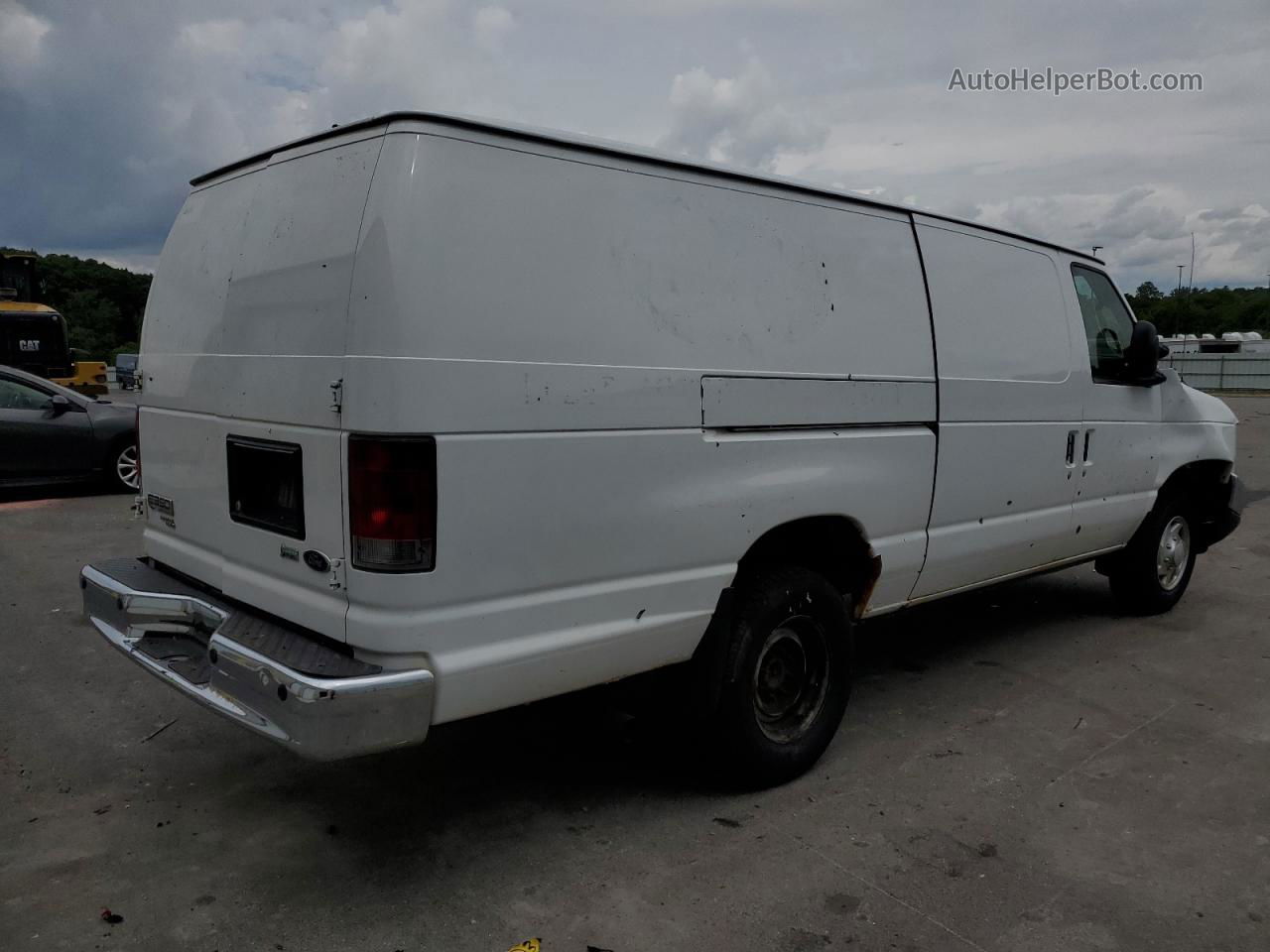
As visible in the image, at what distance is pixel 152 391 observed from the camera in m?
3.93

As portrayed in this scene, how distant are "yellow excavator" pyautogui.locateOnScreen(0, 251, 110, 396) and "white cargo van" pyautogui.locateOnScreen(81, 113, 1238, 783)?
1951 centimetres

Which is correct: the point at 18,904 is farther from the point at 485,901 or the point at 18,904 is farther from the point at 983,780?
the point at 983,780

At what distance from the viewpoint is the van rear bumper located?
8.88ft

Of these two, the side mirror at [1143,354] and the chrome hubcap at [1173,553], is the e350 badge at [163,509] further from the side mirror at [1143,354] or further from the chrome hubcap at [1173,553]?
the chrome hubcap at [1173,553]

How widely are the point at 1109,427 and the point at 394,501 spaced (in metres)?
4.30

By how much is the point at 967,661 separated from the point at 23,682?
4.94 m

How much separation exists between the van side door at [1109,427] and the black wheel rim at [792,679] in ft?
7.26

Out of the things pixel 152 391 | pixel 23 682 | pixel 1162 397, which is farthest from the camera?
pixel 1162 397

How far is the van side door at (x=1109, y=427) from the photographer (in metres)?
5.38

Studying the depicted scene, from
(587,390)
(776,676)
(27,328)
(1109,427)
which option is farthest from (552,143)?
(27,328)

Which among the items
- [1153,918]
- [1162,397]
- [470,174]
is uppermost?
[470,174]

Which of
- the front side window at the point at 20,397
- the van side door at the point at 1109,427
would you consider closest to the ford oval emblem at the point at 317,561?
the van side door at the point at 1109,427

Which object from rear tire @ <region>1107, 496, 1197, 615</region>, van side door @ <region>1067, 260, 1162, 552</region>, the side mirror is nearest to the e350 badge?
van side door @ <region>1067, 260, 1162, 552</region>

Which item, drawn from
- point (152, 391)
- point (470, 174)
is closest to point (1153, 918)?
point (470, 174)
